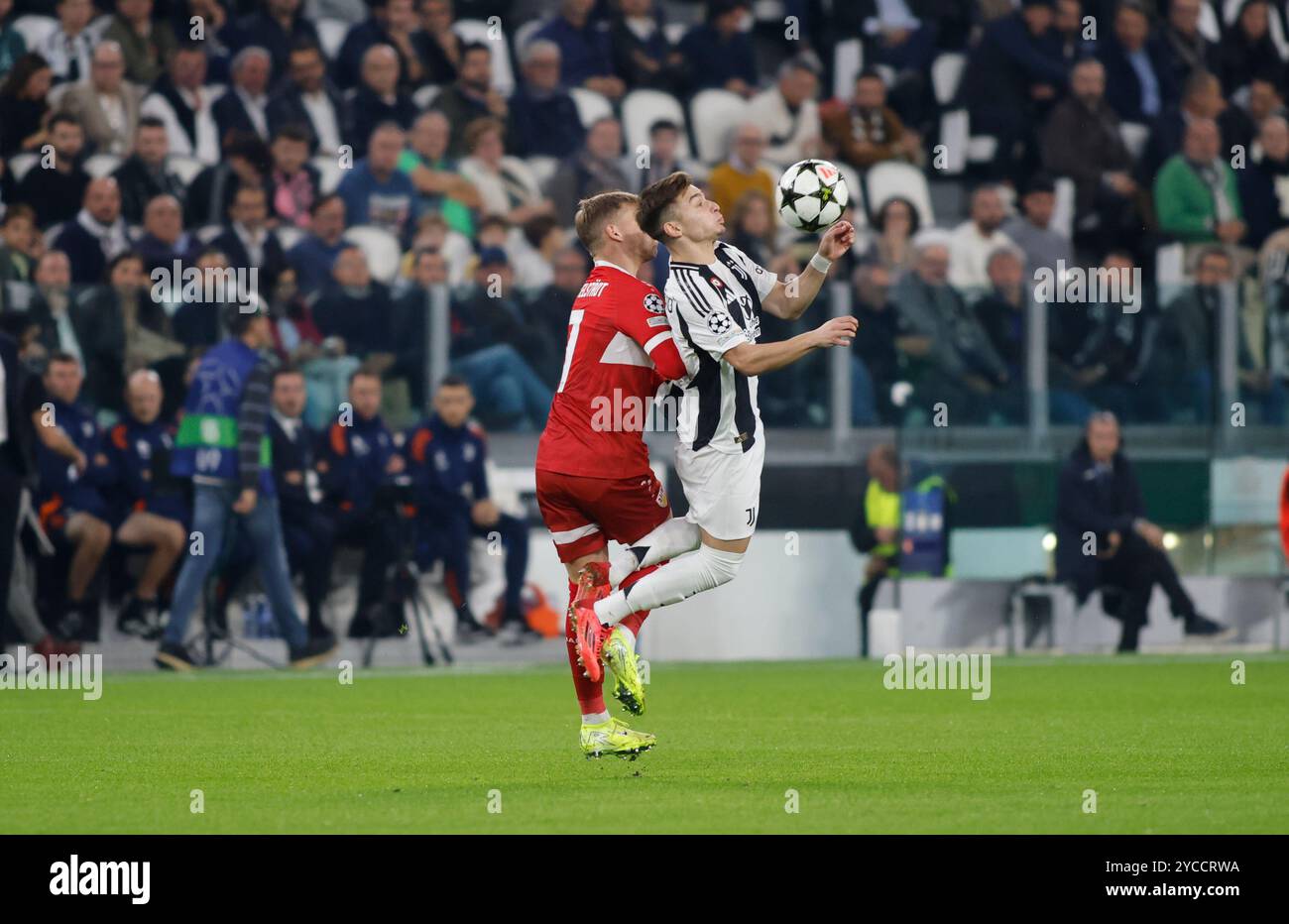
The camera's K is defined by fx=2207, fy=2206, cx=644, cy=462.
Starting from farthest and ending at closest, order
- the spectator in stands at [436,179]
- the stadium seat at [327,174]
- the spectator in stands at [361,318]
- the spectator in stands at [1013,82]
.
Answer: the spectator in stands at [1013,82], the spectator in stands at [436,179], the stadium seat at [327,174], the spectator in stands at [361,318]

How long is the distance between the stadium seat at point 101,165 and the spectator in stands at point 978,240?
686 centimetres

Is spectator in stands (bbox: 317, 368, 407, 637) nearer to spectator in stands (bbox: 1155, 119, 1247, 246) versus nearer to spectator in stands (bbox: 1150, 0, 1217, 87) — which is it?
spectator in stands (bbox: 1155, 119, 1247, 246)

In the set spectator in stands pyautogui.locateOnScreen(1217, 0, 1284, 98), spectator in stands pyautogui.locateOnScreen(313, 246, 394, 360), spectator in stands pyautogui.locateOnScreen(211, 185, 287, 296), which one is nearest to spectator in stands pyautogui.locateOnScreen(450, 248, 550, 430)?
spectator in stands pyautogui.locateOnScreen(313, 246, 394, 360)

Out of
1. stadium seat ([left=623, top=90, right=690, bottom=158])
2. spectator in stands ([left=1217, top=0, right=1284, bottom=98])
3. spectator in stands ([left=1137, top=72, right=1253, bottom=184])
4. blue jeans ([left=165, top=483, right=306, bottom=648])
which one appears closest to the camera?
blue jeans ([left=165, top=483, right=306, bottom=648])

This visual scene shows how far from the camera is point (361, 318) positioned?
645 inches

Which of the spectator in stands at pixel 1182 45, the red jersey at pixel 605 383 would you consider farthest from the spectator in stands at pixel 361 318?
the spectator in stands at pixel 1182 45

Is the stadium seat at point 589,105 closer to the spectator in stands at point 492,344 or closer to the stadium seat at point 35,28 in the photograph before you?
the spectator in stands at point 492,344

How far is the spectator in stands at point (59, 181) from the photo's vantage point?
55.7 ft

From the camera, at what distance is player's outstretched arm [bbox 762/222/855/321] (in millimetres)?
8695

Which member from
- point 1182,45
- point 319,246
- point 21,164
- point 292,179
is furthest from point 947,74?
point 21,164

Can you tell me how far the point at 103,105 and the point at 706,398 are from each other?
34.3 ft

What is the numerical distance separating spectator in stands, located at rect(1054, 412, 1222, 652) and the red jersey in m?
8.57

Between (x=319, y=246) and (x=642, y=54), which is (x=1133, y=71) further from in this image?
(x=319, y=246)
